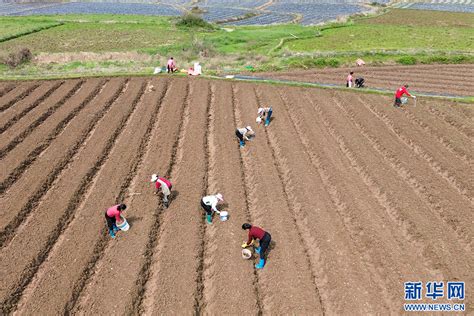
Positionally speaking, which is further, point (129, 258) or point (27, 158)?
point (27, 158)

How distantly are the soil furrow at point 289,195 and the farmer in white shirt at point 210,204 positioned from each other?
2.67 meters

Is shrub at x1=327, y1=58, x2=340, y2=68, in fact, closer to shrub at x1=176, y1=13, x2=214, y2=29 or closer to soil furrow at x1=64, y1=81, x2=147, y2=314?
soil furrow at x1=64, y1=81, x2=147, y2=314

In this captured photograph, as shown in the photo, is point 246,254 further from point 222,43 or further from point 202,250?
point 222,43

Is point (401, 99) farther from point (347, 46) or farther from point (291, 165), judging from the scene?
point (347, 46)

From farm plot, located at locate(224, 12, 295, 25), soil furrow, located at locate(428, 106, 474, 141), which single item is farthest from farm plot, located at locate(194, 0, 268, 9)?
soil furrow, located at locate(428, 106, 474, 141)

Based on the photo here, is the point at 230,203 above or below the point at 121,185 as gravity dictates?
below

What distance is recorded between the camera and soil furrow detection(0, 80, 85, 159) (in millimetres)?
15586

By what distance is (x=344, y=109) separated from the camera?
64.6 feet

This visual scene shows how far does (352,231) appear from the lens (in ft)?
36.4

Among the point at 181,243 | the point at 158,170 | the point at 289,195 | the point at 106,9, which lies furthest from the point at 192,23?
the point at 181,243

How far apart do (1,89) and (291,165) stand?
752 inches

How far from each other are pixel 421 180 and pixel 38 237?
13883 mm

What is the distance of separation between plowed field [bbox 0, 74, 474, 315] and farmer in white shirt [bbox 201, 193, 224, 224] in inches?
15.4

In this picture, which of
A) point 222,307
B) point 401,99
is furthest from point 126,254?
point 401,99
